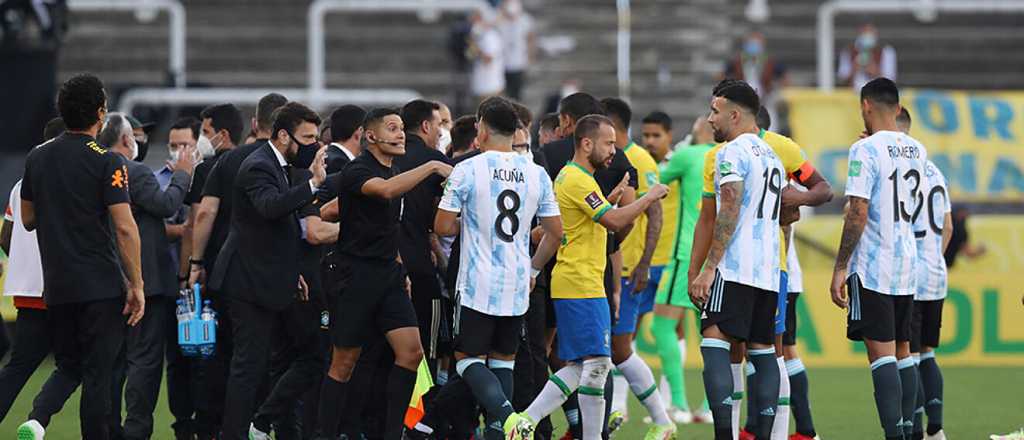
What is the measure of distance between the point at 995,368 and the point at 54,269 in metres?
11.1

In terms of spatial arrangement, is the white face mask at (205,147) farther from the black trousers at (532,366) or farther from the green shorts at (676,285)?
the green shorts at (676,285)

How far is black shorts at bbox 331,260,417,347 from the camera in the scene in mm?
9172

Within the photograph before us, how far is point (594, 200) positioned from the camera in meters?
9.43

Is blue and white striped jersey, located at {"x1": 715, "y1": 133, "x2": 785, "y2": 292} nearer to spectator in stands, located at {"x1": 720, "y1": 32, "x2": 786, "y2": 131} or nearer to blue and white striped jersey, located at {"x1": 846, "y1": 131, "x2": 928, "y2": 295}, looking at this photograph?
blue and white striped jersey, located at {"x1": 846, "y1": 131, "x2": 928, "y2": 295}

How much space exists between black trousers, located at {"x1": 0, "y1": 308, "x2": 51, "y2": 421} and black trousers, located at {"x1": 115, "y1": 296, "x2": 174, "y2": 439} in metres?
0.84

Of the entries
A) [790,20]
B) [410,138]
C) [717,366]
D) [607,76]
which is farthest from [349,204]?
[790,20]

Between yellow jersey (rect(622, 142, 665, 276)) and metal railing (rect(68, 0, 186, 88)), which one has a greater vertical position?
metal railing (rect(68, 0, 186, 88))

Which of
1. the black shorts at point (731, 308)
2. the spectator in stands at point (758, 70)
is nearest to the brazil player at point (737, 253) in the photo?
the black shorts at point (731, 308)

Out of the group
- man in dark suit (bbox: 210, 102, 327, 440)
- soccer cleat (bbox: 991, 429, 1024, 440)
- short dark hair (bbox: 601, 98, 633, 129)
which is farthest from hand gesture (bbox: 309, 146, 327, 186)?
soccer cleat (bbox: 991, 429, 1024, 440)

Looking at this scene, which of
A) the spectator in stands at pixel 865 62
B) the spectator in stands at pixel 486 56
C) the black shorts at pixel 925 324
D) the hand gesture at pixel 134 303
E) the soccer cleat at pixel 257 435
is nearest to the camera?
the hand gesture at pixel 134 303

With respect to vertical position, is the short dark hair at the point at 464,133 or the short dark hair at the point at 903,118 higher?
the short dark hair at the point at 903,118

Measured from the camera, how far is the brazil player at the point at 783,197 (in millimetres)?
9273

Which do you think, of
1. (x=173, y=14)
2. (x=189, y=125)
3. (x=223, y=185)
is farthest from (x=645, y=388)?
(x=173, y=14)

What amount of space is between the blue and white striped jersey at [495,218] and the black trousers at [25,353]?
2407 mm
